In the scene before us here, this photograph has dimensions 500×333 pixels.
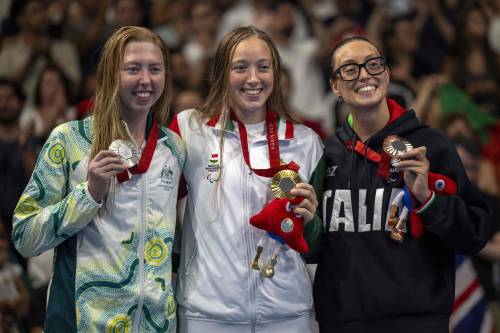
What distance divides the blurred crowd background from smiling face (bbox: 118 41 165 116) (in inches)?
113

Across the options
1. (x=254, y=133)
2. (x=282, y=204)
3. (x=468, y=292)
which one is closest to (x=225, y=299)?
(x=282, y=204)

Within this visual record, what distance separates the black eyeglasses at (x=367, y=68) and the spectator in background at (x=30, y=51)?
4.25 meters

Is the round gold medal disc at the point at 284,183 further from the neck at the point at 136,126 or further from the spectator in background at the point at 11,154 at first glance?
the spectator in background at the point at 11,154

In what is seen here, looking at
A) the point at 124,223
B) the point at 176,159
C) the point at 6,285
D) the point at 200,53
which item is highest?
the point at 200,53

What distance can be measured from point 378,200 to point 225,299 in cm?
90

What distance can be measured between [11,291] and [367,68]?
3166 millimetres

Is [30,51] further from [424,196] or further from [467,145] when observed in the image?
[424,196]

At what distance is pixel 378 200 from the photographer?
13.7ft

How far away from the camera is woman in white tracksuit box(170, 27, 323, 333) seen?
13.4 feet

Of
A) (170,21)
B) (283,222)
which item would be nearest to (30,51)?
(170,21)

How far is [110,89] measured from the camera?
13.0 ft

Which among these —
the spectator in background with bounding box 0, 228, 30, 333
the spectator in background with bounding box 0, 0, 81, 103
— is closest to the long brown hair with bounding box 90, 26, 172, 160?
the spectator in background with bounding box 0, 228, 30, 333

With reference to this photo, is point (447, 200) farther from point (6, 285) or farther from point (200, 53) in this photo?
point (200, 53)

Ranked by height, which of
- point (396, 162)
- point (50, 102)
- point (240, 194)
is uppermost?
point (50, 102)
